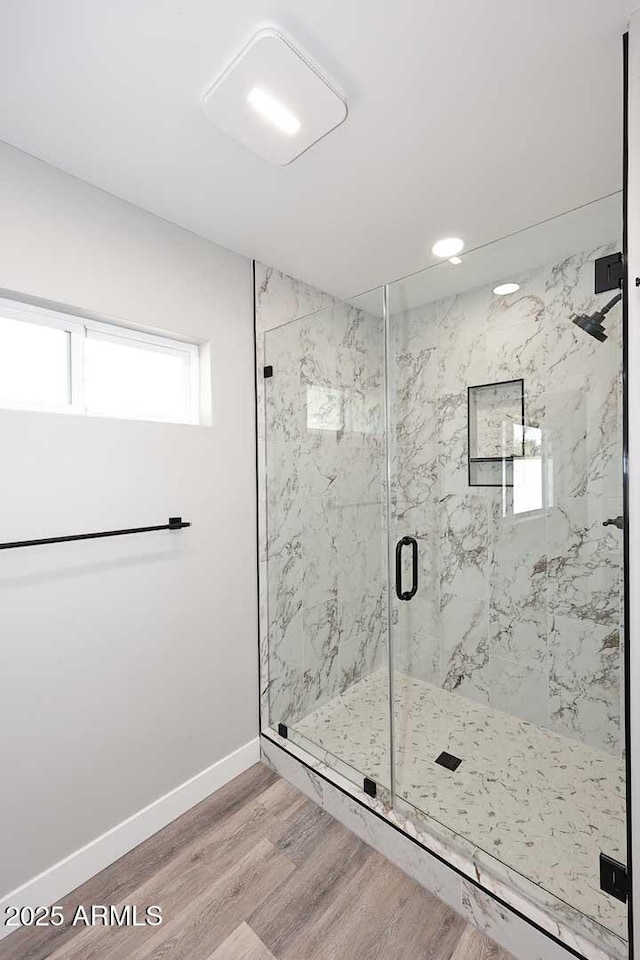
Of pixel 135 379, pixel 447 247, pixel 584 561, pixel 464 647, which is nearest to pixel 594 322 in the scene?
pixel 584 561

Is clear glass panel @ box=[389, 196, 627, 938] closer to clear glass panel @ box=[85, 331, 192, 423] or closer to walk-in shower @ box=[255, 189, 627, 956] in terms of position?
walk-in shower @ box=[255, 189, 627, 956]

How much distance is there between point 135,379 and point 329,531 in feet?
3.71

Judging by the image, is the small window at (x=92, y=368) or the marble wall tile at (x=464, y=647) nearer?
the small window at (x=92, y=368)

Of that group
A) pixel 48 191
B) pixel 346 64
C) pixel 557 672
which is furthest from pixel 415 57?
pixel 557 672

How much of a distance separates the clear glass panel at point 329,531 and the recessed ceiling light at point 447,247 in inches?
17.8

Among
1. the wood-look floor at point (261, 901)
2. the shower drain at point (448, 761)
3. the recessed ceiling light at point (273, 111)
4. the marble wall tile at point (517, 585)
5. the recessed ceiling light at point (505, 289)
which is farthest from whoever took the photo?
the shower drain at point (448, 761)

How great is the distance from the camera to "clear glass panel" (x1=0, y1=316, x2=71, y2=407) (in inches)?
58.6

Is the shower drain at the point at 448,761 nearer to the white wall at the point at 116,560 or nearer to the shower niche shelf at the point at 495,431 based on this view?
the white wall at the point at 116,560

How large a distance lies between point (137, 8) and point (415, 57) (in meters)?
0.68

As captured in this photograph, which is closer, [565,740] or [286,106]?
[286,106]

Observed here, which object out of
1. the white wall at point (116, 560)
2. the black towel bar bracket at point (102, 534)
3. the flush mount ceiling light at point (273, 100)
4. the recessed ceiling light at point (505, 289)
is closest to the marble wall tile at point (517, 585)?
the recessed ceiling light at point (505, 289)

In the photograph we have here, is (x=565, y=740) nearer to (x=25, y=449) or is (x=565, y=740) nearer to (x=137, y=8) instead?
(x=25, y=449)

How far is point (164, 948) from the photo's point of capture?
1.31 metres

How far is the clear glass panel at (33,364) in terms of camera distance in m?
1.49
